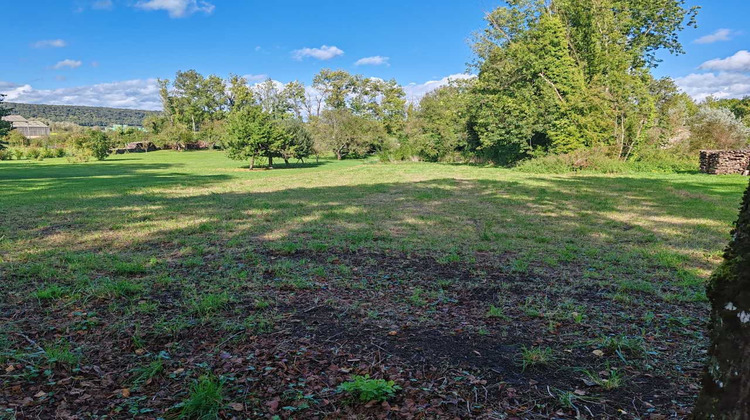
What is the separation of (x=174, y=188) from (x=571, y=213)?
45.5 ft

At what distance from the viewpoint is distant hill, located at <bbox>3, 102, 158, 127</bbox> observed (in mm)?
128125

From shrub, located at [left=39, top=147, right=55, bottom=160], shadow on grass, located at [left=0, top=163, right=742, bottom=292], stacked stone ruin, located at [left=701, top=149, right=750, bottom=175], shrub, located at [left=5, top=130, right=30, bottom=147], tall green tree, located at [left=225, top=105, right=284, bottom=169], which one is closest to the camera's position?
shadow on grass, located at [left=0, top=163, right=742, bottom=292]

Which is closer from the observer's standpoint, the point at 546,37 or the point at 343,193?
the point at 343,193

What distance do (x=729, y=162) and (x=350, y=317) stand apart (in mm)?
23200

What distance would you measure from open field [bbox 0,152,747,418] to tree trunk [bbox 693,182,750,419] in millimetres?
1213

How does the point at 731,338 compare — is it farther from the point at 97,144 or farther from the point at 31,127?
the point at 31,127

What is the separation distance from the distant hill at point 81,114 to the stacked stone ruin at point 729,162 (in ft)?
446

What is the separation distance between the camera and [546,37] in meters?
26.4

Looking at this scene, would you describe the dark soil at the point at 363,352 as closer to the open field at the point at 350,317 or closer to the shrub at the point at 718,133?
the open field at the point at 350,317

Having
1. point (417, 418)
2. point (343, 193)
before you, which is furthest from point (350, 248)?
point (343, 193)

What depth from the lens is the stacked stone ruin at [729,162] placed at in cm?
1923

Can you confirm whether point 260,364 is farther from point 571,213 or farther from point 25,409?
point 571,213

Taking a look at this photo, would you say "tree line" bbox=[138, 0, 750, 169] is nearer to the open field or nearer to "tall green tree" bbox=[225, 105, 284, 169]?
"tall green tree" bbox=[225, 105, 284, 169]

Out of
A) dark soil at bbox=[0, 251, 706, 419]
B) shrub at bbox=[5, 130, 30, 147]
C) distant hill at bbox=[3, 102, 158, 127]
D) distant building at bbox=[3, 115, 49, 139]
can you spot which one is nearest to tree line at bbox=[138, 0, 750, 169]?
dark soil at bbox=[0, 251, 706, 419]
